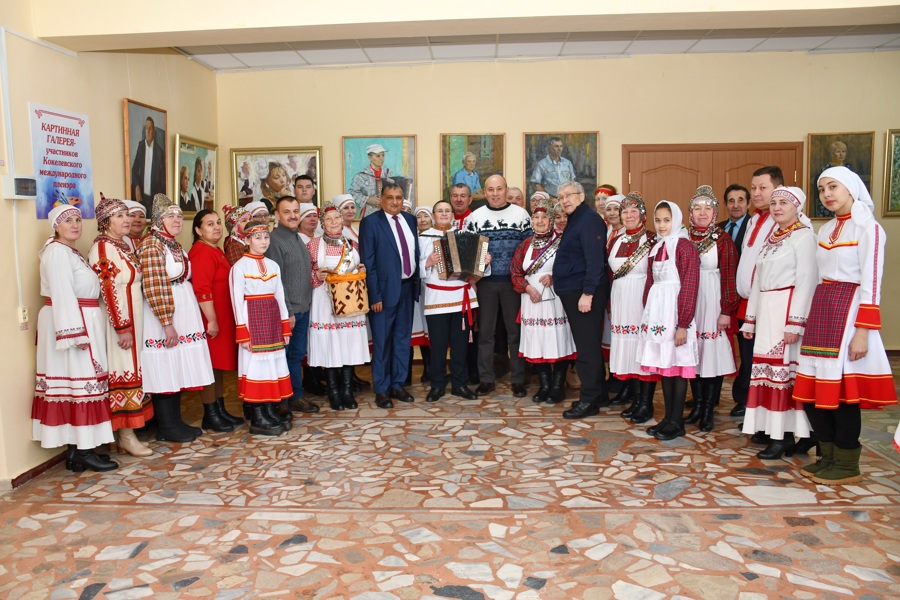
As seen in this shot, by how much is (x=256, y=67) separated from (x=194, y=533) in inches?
209

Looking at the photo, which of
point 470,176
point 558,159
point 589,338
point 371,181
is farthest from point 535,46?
point 589,338

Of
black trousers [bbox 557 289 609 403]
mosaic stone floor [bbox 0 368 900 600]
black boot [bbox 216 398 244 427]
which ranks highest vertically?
black trousers [bbox 557 289 609 403]

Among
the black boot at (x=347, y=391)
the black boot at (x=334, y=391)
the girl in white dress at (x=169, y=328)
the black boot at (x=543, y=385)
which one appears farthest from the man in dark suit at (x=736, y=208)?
the girl in white dress at (x=169, y=328)

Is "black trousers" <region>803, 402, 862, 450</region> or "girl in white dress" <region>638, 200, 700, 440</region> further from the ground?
"girl in white dress" <region>638, 200, 700, 440</region>

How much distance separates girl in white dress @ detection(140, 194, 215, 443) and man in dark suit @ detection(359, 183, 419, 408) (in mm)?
1365

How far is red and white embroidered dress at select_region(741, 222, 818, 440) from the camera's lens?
3.97 m

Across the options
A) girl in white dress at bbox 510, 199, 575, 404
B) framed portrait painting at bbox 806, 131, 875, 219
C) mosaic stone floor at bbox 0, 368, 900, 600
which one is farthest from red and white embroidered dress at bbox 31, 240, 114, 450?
framed portrait painting at bbox 806, 131, 875, 219

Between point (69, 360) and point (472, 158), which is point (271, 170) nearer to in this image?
point (472, 158)

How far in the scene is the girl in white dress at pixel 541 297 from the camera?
549 cm

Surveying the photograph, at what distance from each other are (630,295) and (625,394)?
1.07 metres

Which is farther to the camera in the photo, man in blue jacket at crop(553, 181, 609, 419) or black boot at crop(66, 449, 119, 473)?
man in blue jacket at crop(553, 181, 609, 419)

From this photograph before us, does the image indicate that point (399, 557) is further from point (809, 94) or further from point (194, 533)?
point (809, 94)

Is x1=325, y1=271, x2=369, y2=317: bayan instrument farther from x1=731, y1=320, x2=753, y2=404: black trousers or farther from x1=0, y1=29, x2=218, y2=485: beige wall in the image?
x1=731, y1=320, x2=753, y2=404: black trousers

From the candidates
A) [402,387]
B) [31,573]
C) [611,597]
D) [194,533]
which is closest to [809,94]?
[402,387]
